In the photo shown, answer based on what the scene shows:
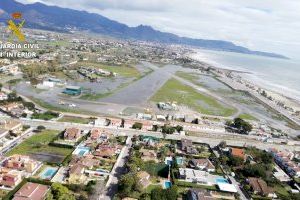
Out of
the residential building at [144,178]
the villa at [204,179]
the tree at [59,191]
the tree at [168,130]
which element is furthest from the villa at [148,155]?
the tree at [59,191]

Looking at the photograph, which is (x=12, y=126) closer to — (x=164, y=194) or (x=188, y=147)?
(x=188, y=147)

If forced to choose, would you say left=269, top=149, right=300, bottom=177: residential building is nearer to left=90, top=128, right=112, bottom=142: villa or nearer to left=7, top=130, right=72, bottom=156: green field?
Answer: left=90, top=128, right=112, bottom=142: villa

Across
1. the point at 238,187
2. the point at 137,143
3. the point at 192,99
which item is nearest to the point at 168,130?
the point at 137,143

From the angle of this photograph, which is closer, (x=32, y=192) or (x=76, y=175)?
(x=32, y=192)

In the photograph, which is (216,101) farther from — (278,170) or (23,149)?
(23,149)

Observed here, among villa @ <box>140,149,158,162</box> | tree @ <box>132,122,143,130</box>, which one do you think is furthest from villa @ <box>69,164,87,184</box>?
tree @ <box>132,122,143,130</box>

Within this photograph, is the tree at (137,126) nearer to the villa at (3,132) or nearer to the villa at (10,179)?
the villa at (3,132)
